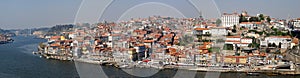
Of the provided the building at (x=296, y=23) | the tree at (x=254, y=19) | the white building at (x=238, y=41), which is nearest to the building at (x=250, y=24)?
the tree at (x=254, y=19)

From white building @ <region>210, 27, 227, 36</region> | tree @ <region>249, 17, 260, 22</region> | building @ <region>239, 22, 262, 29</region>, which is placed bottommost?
white building @ <region>210, 27, 227, 36</region>

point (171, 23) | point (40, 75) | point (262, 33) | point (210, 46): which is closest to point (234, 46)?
point (210, 46)

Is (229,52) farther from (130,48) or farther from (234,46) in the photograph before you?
(130,48)

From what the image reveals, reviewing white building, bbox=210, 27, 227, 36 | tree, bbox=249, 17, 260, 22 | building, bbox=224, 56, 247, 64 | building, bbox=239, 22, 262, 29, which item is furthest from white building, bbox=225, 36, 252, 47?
tree, bbox=249, 17, 260, 22

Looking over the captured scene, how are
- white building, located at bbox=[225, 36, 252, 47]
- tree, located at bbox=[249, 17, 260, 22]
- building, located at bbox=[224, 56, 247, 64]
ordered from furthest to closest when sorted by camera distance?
tree, located at bbox=[249, 17, 260, 22]
white building, located at bbox=[225, 36, 252, 47]
building, located at bbox=[224, 56, 247, 64]

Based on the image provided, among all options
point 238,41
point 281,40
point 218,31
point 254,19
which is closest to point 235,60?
point 238,41

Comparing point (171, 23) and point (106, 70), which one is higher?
point (171, 23)

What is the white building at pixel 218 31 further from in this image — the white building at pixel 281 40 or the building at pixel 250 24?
the white building at pixel 281 40

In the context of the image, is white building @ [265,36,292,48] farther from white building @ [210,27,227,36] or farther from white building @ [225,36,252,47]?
white building @ [210,27,227,36]
